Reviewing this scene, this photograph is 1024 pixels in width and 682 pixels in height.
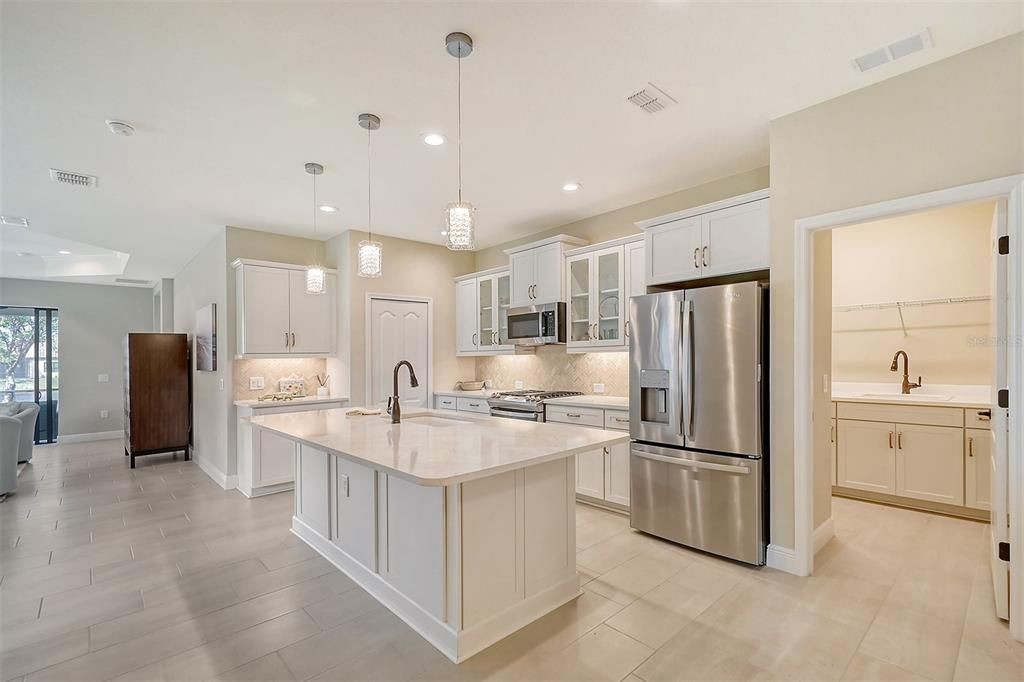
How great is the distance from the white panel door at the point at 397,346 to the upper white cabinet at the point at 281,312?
506 mm

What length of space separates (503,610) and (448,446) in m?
0.82

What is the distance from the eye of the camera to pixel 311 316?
5352 mm

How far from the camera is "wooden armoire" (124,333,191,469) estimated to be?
6.04 metres

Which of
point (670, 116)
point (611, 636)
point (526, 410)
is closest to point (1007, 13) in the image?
point (670, 116)

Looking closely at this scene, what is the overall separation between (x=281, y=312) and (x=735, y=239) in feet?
14.3

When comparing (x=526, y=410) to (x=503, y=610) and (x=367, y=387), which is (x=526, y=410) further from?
(x=503, y=610)

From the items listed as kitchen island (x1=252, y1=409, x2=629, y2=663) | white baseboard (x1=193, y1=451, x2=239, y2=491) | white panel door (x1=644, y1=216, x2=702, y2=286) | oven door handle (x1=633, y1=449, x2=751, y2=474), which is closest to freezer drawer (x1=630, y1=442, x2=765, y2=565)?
oven door handle (x1=633, y1=449, x2=751, y2=474)

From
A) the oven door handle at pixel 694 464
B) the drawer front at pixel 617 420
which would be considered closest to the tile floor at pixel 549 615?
the oven door handle at pixel 694 464

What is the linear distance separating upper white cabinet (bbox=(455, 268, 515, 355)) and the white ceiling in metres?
1.56

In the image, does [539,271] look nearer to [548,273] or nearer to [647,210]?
[548,273]

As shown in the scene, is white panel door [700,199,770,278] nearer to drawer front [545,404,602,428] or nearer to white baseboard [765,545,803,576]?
drawer front [545,404,602,428]

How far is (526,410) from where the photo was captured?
4.59 metres

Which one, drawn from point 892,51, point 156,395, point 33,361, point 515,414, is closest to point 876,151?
point 892,51

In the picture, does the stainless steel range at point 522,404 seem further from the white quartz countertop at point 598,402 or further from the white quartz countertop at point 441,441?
the white quartz countertop at point 441,441
